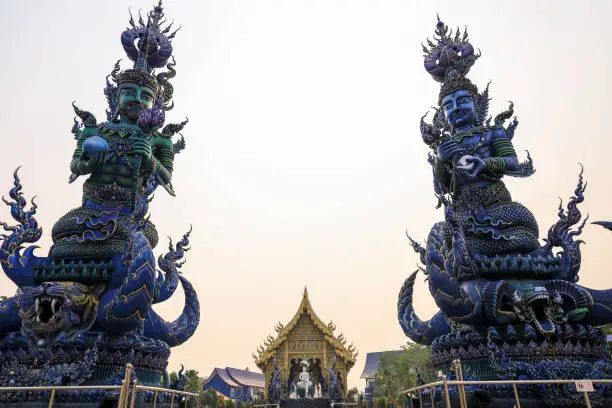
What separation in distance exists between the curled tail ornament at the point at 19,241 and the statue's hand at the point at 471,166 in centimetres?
1012

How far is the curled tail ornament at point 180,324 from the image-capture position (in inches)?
406

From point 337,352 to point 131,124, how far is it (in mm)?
13817

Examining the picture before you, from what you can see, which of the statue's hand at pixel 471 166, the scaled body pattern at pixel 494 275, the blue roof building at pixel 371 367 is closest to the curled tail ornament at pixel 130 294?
the scaled body pattern at pixel 494 275

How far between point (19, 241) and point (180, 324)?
4.16 meters

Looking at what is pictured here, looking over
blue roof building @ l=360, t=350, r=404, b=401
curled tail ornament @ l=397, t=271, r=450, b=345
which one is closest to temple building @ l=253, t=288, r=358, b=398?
Result: curled tail ornament @ l=397, t=271, r=450, b=345

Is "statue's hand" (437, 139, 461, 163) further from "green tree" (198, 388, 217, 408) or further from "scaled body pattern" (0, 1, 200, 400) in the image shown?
"green tree" (198, 388, 217, 408)

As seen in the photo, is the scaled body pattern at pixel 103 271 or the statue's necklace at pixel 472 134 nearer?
the scaled body pattern at pixel 103 271

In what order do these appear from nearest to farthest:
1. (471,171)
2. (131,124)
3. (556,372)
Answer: (556,372) → (471,171) → (131,124)

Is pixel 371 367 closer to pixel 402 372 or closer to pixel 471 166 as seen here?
pixel 402 372

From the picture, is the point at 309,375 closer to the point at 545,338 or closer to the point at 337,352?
the point at 337,352

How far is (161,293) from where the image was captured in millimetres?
11016

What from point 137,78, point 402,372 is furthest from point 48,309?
point 402,372

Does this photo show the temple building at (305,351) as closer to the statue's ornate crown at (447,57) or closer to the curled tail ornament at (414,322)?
the curled tail ornament at (414,322)

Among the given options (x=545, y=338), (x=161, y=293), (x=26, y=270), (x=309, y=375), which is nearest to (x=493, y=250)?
(x=545, y=338)
